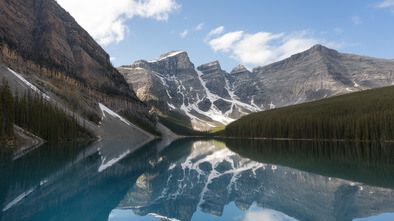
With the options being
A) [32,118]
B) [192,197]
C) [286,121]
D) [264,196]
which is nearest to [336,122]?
[286,121]

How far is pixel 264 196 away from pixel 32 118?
64.8 meters

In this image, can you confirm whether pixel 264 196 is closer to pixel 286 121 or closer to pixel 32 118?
pixel 32 118

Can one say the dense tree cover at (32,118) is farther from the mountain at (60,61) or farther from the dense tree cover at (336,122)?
the dense tree cover at (336,122)

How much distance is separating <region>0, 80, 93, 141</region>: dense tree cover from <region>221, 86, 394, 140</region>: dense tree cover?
292 ft

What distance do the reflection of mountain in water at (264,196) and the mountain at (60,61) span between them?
6956 centimetres

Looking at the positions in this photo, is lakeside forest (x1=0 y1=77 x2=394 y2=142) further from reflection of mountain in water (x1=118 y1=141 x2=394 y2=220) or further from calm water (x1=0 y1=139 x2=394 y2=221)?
reflection of mountain in water (x1=118 y1=141 x2=394 y2=220)

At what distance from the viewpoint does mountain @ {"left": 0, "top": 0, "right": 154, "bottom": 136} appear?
302 ft

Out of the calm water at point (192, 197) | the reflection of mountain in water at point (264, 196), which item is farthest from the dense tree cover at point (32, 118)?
the reflection of mountain in water at point (264, 196)

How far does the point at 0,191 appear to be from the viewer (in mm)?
14422

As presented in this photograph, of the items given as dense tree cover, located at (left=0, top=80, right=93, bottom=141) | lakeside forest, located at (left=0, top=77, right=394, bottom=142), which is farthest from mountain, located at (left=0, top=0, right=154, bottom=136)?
lakeside forest, located at (left=0, top=77, right=394, bottom=142)

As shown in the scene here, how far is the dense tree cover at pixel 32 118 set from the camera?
160 feet

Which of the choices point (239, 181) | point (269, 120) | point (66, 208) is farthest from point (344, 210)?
point (269, 120)

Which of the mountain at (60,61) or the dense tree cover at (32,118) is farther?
the mountain at (60,61)

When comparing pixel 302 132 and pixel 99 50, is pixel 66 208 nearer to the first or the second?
pixel 302 132
